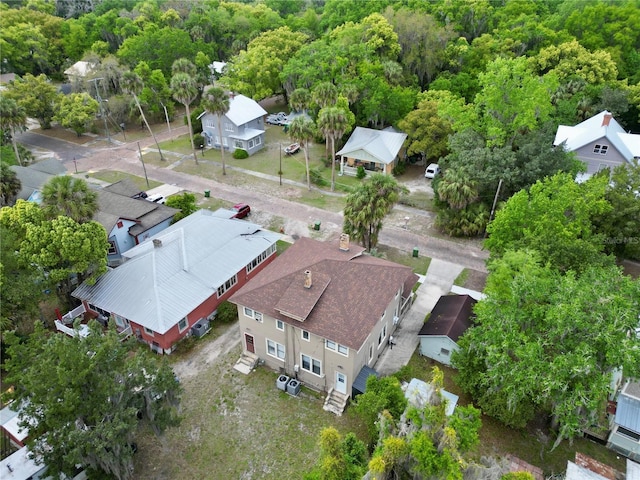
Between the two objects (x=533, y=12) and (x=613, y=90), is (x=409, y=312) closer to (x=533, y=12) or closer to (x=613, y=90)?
(x=613, y=90)

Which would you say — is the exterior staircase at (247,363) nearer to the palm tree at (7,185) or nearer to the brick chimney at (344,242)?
the brick chimney at (344,242)

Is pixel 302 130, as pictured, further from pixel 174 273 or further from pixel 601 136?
pixel 601 136

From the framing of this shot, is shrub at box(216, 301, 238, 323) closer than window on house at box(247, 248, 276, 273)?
Yes

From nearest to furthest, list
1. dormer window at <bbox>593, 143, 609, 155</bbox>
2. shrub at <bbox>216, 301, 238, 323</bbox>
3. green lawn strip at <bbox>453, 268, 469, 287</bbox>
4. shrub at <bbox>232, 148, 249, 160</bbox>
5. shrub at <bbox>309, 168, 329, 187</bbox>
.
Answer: shrub at <bbox>216, 301, 238, 323</bbox>, green lawn strip at <bbox>453, 268, 469, 287</bbox>, dormer window at <bbox>593, 143, 609, 155</bbox>, shrub at <bbox>309, 168, 329, 187</bbox>, shrub at <bbox>232, 148, 249, 160</bbox>

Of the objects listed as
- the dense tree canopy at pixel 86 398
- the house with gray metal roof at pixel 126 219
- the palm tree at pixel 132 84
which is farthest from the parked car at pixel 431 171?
the dense tree canopy at pixel 86 398

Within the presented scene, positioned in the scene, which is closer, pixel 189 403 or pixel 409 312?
pixel 189 403

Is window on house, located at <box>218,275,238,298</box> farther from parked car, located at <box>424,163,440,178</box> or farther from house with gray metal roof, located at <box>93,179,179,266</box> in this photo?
parked car, located at <box>424,163,440,178</box>

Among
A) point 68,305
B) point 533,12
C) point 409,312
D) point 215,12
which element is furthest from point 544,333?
point 215,12

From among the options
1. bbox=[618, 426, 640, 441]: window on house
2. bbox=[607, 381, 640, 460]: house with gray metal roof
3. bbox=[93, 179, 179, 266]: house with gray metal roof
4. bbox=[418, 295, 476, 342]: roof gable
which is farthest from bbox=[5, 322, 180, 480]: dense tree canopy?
bbox=[618, 426, 640, 441]: window on house
